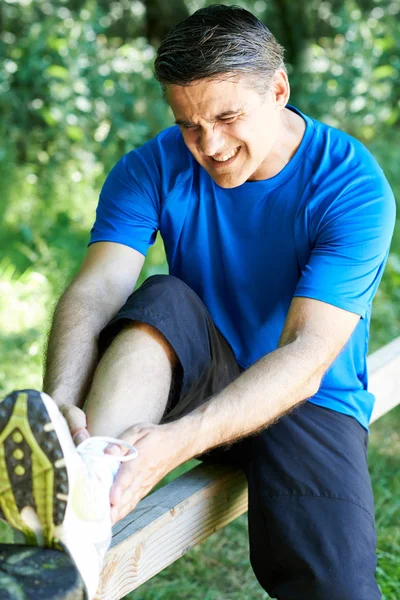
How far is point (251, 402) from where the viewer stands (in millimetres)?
1670

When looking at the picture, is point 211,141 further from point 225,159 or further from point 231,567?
point 231,567

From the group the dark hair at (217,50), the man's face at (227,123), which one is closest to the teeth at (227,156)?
the man's face at (227,123)

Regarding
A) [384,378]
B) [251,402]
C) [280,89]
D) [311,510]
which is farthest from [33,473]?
[384,378]

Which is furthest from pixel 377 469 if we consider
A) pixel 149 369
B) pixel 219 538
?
pixel 149 369

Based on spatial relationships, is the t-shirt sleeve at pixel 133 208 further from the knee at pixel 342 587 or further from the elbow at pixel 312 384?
the knee at pixel 342 587

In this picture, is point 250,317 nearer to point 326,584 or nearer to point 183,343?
point 183,343

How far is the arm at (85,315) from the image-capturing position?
174 centimetres

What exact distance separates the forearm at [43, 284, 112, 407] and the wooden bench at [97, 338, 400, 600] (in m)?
0.29

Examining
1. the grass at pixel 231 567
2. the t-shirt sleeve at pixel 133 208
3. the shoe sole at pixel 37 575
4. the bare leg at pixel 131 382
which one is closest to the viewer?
the shoe sole at pixel 37 575

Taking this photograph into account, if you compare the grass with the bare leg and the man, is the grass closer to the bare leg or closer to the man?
the man

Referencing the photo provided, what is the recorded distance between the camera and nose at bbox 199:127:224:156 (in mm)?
1861

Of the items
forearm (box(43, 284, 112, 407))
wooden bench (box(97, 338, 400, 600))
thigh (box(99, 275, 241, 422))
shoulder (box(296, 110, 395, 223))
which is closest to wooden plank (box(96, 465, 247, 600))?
wooden bench (box(97, 338, 400, 600))

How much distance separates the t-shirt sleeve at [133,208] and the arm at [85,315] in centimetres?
3

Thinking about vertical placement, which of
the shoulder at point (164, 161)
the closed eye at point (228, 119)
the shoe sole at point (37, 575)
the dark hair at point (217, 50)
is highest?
the dark hair at point (217, 50)
